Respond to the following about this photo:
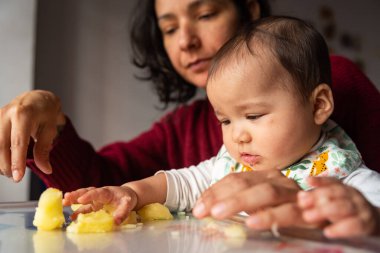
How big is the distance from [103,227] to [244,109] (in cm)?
31

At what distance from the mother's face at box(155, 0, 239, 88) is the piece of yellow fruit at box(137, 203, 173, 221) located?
61cm

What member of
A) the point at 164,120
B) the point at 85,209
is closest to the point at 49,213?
the point at 85,209

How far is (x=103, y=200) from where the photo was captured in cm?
61

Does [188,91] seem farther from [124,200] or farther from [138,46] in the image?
[124,200]

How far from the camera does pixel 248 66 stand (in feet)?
2.38

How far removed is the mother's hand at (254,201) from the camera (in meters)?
0.42

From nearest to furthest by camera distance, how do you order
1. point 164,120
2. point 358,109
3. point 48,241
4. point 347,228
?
point 347,228 → point 48,241 → point 358,109 → point 164,120

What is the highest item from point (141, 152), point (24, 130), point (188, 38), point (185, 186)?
point (188, 38)

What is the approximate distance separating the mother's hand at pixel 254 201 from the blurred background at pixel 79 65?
2.25m

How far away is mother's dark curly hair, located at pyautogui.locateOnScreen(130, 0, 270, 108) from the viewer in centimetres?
150

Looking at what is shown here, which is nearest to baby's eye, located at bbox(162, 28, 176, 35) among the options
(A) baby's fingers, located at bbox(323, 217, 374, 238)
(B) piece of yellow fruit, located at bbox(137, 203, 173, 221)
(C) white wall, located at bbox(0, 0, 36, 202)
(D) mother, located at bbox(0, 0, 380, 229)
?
(D) mother, located at bbox(0, 0, 380, 229)

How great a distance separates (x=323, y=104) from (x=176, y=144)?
724 mm

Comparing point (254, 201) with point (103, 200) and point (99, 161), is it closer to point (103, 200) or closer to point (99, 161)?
point (103, 200)

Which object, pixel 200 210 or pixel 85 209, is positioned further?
pixel 85 209
